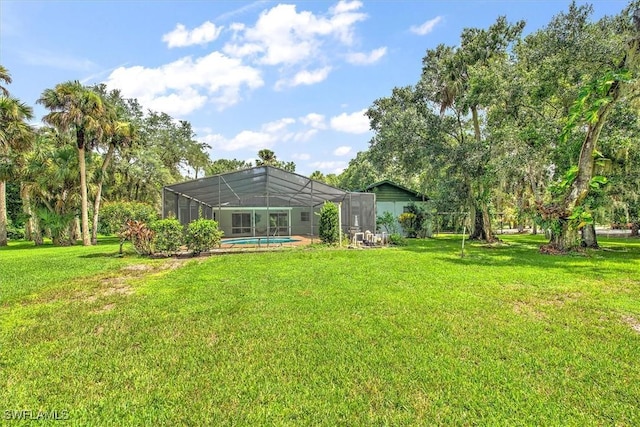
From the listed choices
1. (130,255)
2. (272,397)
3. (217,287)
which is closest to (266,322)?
(272,397)

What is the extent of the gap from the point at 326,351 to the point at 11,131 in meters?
19.8

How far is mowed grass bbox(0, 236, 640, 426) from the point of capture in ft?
7.49

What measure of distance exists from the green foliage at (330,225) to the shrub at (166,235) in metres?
5.89

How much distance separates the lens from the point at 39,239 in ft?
57.4

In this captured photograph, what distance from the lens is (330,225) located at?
541 inches

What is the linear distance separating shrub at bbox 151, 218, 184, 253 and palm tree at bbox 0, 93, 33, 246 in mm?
10691

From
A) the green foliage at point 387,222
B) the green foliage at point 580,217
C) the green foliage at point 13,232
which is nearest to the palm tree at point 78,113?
the green foliage at point 13,232

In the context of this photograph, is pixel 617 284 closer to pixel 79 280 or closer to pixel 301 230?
pixel 79 280

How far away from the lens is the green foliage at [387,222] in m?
18.1

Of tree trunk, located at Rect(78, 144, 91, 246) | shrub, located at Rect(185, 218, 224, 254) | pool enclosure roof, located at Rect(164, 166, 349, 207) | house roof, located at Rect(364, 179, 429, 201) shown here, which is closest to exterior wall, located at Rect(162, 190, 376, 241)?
pool enclosure roof, located at Rect(164, 166, 349, 207)

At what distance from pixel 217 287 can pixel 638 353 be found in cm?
576

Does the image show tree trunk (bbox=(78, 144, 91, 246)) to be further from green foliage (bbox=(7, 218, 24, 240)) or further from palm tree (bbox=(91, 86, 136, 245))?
green foliage (bbox=(7, 218, 24, 240))

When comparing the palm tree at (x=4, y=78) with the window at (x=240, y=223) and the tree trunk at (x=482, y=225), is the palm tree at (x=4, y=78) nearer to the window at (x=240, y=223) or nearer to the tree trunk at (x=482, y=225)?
the window at (x=240, y=223)

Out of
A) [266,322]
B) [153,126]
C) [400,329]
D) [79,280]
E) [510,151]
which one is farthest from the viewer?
[153,126]
